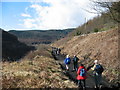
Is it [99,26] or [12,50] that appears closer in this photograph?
[99,26]

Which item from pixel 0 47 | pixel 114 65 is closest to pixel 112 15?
pixel 114 65

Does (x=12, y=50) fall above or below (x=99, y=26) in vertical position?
below

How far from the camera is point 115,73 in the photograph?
18969 mm

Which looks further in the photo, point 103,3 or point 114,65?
point 114,65

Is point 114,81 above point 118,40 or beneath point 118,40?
beneath

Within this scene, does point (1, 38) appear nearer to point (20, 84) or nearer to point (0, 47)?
point (0, 47)

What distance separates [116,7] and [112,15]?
0.99m

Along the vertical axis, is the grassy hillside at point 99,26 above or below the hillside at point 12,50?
above

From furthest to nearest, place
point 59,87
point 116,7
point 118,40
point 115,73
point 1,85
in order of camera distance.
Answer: point 118,40, point 116,7, point 115,73, point 59,87, point 1,85

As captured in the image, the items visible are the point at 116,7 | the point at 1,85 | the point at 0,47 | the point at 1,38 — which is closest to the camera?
the point at 1,85

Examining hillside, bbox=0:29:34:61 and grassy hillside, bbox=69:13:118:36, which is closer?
grassy hillside, bbox=69:13:118:36

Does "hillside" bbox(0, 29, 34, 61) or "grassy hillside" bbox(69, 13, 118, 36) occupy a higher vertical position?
"grassy hillside" bbox(69, 13, 118, 36)

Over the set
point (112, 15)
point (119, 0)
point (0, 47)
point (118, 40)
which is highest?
point (119, 0)

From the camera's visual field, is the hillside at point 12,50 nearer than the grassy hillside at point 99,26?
No
